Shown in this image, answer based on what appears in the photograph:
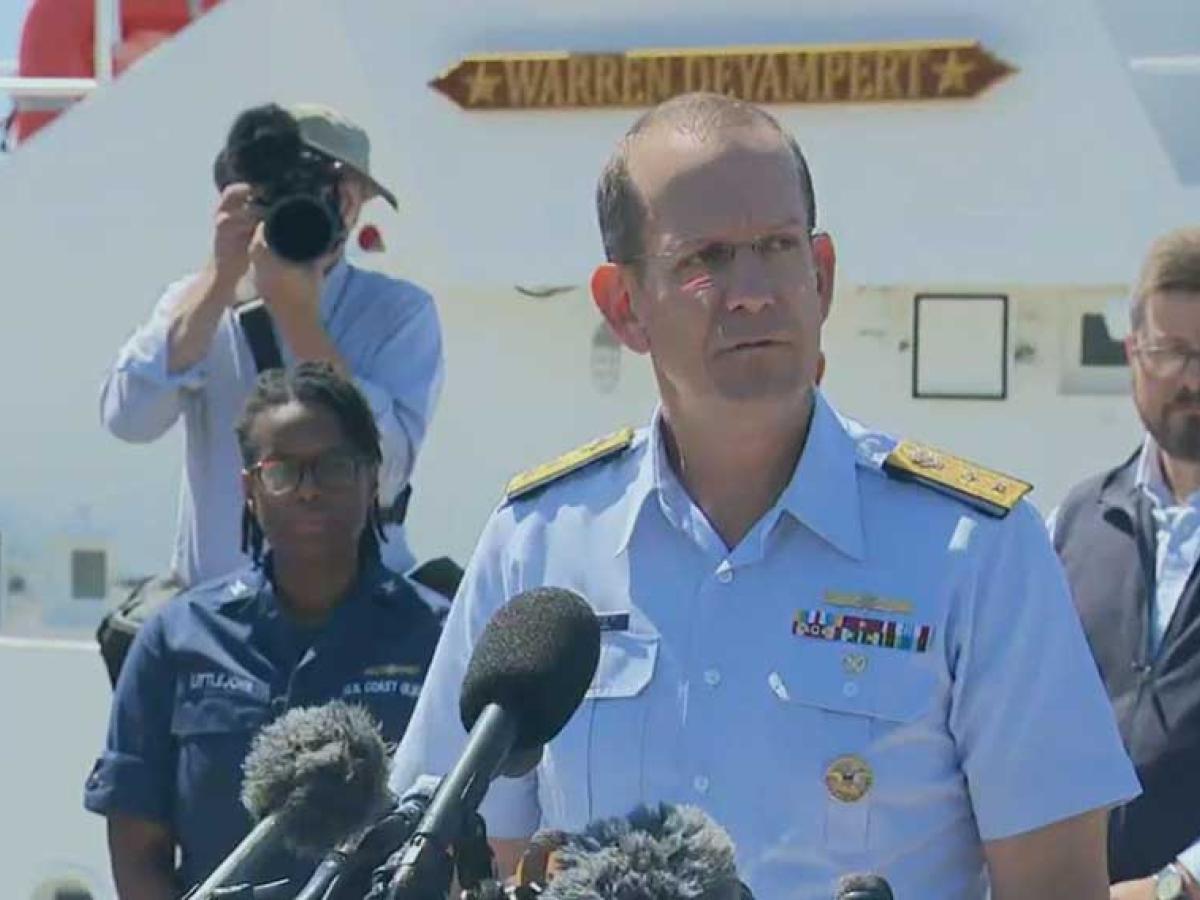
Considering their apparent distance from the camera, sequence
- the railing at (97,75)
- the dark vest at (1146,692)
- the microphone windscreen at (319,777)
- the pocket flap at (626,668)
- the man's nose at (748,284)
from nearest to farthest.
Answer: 1. the microphone windscreen at (319,777)
2. the man's nose at (748,284)
3. the pocket flap at (626,668)
4. the dark vest at (1146,692)
5. the railing at (97,75)

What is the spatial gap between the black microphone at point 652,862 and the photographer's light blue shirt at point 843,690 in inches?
20.0

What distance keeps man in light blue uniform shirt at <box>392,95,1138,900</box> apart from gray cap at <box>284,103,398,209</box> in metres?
1.93

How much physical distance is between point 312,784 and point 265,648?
183 centimetres

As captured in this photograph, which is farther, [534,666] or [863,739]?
[863,739]

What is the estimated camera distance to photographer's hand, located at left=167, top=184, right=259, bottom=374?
142 inches

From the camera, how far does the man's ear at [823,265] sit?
1.71 meters

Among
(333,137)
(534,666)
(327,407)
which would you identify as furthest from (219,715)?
(534,666)

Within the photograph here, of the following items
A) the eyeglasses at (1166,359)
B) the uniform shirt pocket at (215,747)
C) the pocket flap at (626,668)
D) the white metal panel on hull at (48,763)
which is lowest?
the white metal panel on hull at (48,763)

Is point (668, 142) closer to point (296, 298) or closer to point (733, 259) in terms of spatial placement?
point (733, 259)

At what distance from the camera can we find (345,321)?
12.3 feet

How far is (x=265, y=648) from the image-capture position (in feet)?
10.0

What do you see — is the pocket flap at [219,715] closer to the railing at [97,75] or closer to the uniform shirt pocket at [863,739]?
the uniform shirt pocket at [863,739]

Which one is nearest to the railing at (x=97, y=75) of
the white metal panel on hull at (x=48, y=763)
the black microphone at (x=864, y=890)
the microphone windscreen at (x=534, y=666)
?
the white metal panel on hull at (x=48, y=763)

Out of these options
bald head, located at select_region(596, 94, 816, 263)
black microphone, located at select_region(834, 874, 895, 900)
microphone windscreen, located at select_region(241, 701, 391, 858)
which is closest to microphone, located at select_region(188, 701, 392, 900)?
microphone windscreen, located at select_region(241, 701, 391, 858)
